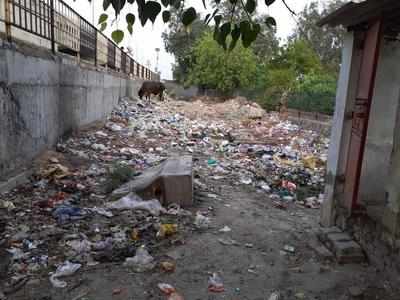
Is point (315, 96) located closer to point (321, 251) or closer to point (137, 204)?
point (137, 204)

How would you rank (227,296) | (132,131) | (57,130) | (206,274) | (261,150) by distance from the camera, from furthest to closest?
1. (132,131)
2. (261,150)
3. (57,130)
4. (206,274)
5. (227,296)

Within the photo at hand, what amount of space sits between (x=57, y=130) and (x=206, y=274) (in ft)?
14.0

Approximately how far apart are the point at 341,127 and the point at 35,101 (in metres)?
3.83

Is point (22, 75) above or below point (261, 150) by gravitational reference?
above

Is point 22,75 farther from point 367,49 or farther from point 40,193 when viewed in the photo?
point 367,49

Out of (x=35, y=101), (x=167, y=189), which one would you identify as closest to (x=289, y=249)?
(x=167, y=189)

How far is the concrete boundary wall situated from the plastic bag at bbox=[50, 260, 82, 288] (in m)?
1.80

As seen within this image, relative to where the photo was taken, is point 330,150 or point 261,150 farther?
point 261,150

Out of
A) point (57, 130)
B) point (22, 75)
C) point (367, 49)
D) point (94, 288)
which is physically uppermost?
point (367, 49)

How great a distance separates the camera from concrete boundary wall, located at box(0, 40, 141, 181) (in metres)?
4.14

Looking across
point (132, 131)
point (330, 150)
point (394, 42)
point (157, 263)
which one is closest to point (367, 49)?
point (394, 42)

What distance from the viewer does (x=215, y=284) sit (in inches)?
108

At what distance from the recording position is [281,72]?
58.0ft

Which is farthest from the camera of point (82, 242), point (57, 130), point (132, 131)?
point (132, 131)
